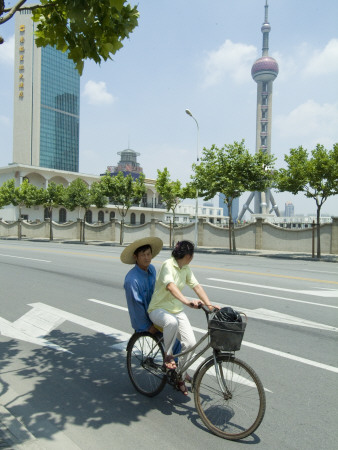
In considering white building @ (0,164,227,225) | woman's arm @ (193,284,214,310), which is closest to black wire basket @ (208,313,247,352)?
woman's arm @ (193,284,214,310)

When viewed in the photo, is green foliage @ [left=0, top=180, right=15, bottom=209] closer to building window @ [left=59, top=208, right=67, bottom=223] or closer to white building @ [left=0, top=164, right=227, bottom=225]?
white building @ [left=0, top=164, right=227, bottom=225]

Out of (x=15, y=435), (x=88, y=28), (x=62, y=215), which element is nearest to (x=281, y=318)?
(x=15, y=435)

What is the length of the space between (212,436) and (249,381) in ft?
1.96

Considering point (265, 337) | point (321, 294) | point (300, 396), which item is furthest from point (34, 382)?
point (321, 294)

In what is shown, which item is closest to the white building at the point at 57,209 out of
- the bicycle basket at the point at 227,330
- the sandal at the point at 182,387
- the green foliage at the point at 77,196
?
the green foliage at the point at 77,196

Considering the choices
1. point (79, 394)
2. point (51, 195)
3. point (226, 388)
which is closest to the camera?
point (226, 388)

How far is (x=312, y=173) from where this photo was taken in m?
21.6

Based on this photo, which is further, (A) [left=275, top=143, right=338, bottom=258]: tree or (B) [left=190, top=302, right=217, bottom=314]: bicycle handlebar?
(A) [left=275, top=143, right=338, bottom=258]: tree

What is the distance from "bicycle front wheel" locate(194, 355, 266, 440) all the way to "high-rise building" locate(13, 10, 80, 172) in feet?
336

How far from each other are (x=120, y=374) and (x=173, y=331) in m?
1.42

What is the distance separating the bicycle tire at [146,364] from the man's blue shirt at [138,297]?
137 millimetres

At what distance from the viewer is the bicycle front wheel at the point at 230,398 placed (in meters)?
3.22

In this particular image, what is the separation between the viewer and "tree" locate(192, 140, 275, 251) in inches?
1005

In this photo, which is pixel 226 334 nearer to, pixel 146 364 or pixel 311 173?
pixel 146 364
